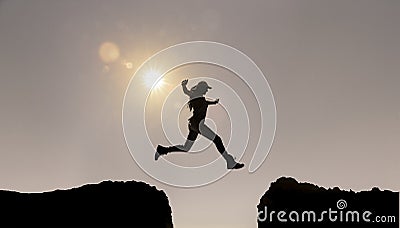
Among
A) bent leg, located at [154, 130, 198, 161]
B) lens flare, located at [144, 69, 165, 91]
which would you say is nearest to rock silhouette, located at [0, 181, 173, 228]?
bent leg, located at [154, 130, 198, 161]

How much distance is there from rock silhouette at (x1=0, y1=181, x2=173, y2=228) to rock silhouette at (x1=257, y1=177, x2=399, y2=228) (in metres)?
0.47

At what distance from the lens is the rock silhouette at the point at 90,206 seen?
228 centimetres

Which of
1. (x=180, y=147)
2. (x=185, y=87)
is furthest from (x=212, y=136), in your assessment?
(x=185, y=87)

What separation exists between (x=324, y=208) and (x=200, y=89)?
792 millimetres

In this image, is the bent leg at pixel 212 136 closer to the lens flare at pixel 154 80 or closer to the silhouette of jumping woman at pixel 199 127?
the silhouette of jumping woman at pixel 199 127

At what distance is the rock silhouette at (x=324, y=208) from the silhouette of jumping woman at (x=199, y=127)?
0.22 meters

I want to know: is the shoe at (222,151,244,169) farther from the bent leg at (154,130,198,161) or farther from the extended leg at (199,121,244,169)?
the bent leg at (154,130,198,161)

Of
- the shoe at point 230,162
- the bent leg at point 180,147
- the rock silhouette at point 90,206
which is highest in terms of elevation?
the bent leg at point 180,147

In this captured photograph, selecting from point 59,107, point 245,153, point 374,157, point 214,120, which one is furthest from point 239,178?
point 59,107

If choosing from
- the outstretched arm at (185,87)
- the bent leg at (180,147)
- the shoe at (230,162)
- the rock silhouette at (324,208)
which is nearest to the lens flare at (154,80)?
the outstretched arm at (185,87)

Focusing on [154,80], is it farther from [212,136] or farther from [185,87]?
[212,136]

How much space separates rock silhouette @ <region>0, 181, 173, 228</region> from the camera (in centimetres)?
228

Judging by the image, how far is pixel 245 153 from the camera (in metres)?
2.29

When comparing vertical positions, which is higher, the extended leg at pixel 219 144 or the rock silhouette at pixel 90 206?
the extended leg at pixel 219 144
